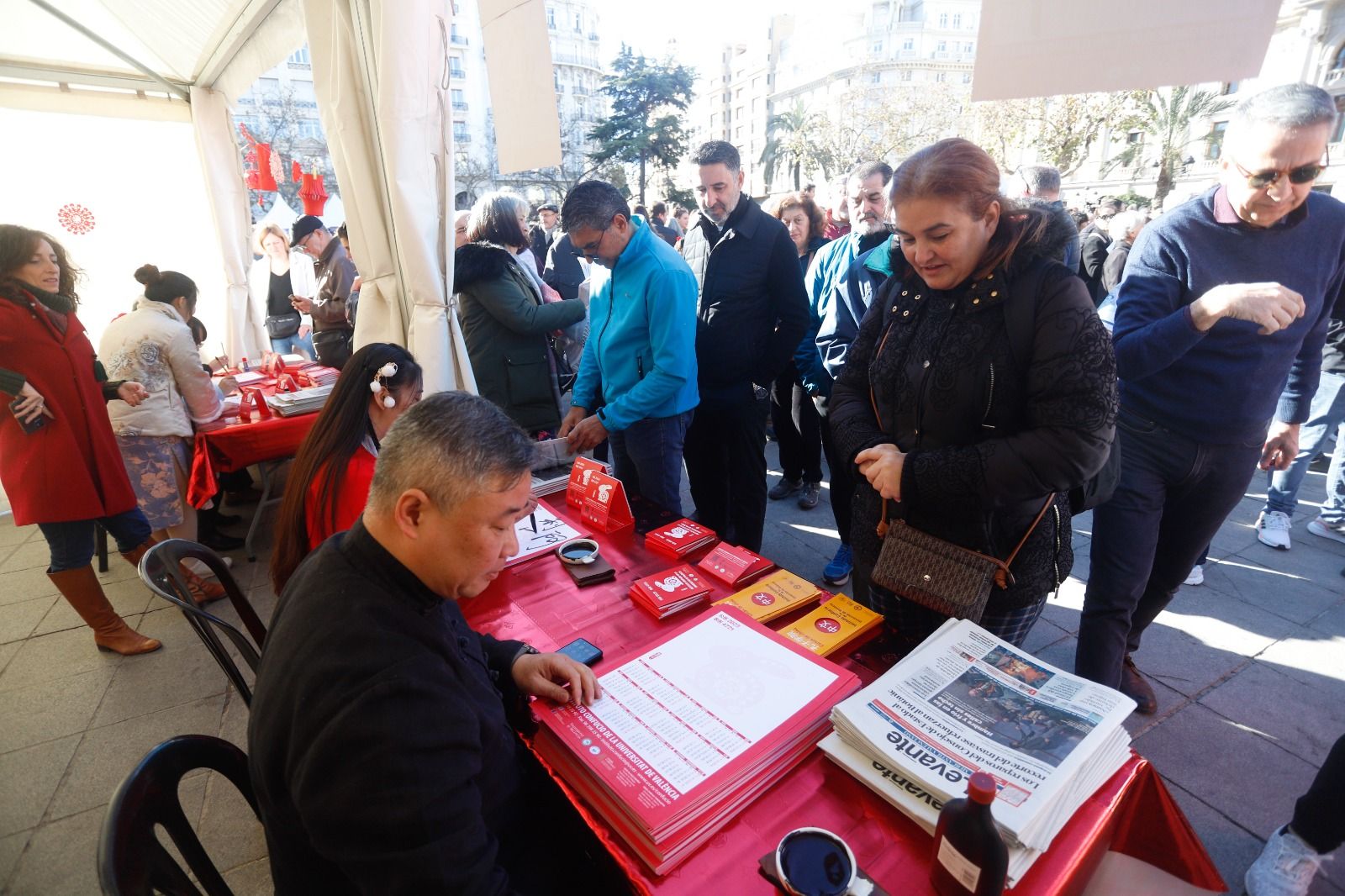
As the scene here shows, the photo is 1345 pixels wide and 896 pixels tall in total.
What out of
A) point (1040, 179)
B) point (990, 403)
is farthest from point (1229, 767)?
point (1040, 179)

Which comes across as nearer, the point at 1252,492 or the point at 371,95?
the point at 371,95

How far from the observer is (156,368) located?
3109 millimetres

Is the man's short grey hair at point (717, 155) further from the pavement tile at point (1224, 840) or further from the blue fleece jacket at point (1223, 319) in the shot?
the pavement tile at point (1224, 840)

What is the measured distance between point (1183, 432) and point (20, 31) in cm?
724

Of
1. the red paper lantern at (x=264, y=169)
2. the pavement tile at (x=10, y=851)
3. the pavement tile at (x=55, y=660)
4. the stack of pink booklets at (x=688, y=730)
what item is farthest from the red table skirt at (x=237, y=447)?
the red paper lantern at (x=264, y=169)

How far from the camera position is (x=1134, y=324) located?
70.5 inches

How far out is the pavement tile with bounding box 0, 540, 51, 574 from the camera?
3844 millimetres

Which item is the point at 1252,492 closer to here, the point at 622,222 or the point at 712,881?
the point at 622,222

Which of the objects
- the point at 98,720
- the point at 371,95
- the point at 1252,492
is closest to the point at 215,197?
the point at 371,95

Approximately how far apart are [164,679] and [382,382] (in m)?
2.19

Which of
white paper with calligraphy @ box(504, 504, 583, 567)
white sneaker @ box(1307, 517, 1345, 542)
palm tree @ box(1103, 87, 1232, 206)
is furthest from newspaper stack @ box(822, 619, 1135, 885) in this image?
palm tree @ box(1103, 87, 1232, 206)

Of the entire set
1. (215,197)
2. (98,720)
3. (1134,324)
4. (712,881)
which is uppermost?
(215,197)

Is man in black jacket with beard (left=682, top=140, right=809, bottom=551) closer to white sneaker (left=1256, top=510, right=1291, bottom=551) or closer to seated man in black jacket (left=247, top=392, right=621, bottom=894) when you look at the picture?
seated man in black jacket (left=247, top=392, right=621, bottom=894)

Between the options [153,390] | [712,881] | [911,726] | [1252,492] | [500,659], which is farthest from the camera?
[1252,492]
